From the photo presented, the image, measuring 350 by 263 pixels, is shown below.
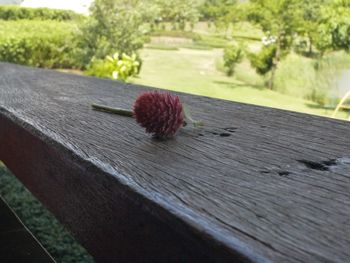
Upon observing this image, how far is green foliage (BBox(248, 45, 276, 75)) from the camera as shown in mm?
8727

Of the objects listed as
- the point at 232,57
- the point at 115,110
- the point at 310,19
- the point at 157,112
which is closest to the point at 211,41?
the point at 232,57

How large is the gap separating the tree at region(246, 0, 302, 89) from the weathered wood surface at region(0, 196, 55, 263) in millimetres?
7034

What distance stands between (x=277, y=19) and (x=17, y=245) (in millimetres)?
7462

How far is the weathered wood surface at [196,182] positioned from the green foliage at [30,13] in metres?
13.3

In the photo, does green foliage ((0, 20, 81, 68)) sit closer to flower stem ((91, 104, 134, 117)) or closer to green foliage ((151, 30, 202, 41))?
green foliage ((151, 30, 202, 41))

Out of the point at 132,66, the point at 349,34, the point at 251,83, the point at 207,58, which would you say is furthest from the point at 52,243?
the point at 207,58

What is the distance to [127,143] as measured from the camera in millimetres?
530

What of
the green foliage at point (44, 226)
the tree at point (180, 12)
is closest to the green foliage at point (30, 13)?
the tree at point (180, 12)

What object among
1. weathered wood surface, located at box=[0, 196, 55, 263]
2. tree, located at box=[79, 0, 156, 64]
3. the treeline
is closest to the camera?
weathered wood surface, located at box=[0, 196, 55, 263]

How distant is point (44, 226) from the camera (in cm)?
210

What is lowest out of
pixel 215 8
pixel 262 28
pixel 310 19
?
pixel 262 28

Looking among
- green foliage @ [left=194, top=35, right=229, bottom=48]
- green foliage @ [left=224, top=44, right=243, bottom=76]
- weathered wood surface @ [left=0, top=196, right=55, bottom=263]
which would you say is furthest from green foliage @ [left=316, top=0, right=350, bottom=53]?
weathered wood surface @ [left=0, top=196, right=55, bottom=263]

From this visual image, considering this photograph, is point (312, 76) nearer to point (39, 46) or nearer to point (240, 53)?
point (240, 53)

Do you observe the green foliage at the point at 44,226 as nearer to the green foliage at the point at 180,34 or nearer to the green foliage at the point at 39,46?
the green foliage at the point at 39,46
